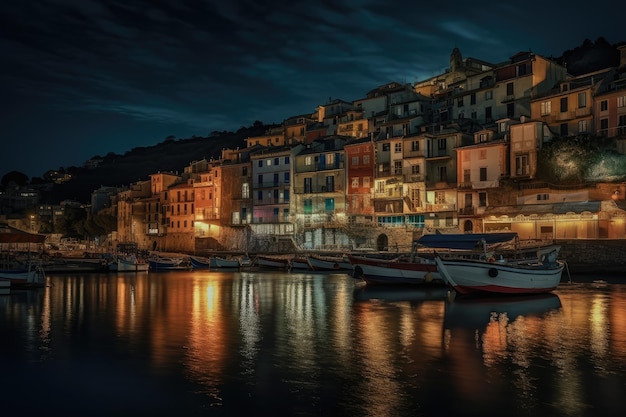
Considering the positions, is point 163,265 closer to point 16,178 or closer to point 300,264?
point 300,264

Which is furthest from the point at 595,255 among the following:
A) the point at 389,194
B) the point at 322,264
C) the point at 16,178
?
the point at 16,178

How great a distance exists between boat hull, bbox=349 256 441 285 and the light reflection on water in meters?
6.11

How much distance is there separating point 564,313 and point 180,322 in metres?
15.7

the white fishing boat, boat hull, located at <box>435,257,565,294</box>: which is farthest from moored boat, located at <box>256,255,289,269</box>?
boat hull, located at <box>435,257,565,294</box>

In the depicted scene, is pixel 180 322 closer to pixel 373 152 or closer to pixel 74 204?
pixel 373 152

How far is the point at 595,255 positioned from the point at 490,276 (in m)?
20.4

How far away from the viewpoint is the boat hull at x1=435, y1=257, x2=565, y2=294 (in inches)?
1127

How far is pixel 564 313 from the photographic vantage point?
24125 mm

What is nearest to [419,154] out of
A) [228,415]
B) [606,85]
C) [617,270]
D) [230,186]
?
[606,85]

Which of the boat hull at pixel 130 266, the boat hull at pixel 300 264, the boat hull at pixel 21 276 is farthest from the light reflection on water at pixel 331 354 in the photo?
the boat hull at pixel 130 266

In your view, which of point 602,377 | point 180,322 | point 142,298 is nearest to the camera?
point 602,377

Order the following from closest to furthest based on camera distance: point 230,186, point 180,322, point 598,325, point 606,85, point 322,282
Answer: point 598,325, point 180,322, point 322,282, point 606,85, point 230,186

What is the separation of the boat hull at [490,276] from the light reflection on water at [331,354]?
2.89ft

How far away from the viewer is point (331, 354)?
16.0m
